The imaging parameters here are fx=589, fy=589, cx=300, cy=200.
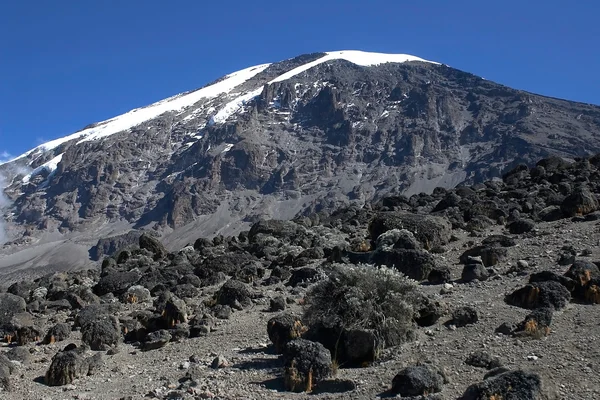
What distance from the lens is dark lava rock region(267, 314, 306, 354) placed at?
10.3 m

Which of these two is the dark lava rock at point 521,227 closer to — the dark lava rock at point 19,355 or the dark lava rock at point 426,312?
the dark lava rock at point 426,312

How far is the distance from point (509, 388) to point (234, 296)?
28.1ft

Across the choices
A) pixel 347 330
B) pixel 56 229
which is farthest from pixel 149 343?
pixel 56 229

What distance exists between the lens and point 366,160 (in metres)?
200

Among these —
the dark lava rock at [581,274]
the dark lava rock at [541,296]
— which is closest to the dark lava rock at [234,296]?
the dark lava rock at [541,296]

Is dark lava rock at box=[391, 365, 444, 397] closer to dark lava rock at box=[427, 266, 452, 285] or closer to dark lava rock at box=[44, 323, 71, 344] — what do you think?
dark lava rock at box=[427, 266, 452, 285]

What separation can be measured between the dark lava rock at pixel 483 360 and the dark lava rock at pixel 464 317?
4.97 ft

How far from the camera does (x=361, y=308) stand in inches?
387

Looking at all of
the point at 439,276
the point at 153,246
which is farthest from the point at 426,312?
the point at 153,246

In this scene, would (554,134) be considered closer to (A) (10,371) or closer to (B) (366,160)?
(B) (366,160)

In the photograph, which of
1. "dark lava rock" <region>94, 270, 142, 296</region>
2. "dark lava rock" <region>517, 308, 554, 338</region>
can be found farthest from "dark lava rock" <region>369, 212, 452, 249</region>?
"dark lava rock" <region>94, 270, 142, 296</region>

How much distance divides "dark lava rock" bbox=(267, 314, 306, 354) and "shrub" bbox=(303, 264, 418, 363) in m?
0.20

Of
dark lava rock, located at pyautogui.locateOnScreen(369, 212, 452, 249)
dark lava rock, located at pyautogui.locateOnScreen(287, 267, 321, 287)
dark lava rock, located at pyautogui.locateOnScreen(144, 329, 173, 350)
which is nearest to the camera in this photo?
dark lava rock, located at pyautogui.locateOnScreen(144, 329, 173, 350)

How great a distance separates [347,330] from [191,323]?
444 cm
